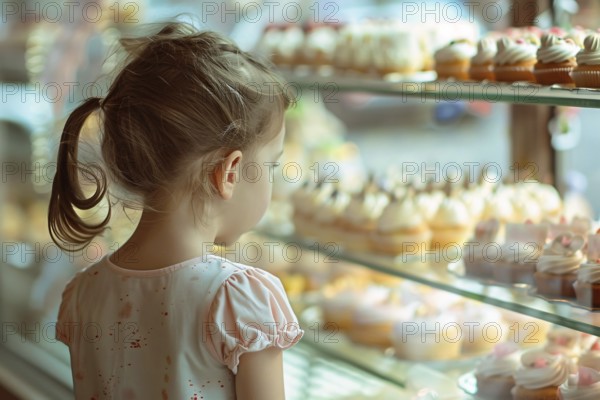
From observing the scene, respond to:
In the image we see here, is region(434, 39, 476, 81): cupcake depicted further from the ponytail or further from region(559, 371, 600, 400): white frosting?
the ponytail

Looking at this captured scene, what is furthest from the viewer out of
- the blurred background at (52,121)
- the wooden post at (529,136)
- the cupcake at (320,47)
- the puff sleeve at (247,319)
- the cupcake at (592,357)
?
the blurred background at (52,121)

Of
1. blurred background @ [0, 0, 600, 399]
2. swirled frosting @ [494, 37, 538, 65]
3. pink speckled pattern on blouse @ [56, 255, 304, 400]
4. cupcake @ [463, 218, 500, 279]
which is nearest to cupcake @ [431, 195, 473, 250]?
cupcake @ [463, 218, 500, 279]

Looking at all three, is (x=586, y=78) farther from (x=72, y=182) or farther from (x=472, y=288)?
(x=72, y=182)

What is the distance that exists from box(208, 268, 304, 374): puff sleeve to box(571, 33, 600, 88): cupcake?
66cm

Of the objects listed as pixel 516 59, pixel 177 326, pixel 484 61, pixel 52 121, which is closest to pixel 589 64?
pixel 516 59

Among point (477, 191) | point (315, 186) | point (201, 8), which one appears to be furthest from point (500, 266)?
point (201, 8)

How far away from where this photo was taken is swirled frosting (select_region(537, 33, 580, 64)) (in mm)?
1572

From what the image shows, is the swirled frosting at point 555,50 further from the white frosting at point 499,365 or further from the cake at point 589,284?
the white frosting at point 499,365

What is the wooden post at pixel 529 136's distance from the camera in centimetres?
220

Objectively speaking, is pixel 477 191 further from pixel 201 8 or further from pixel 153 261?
pixel 201 8

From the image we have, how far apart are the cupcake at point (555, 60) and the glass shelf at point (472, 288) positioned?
0.42 m

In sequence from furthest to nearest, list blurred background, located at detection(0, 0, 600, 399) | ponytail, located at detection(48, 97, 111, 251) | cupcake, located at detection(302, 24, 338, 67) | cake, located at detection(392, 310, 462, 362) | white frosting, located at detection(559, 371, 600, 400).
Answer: blurred background, located at detection(0, 0, 600, 399)
cupcake, located at detection(302, 24, 338, 67)
cake, located at detection(392, 310, 462, 362)
white frosting, located at detection(559, 371, 600, 400)
ponytail, located at detection(48, 97, 111, 251)

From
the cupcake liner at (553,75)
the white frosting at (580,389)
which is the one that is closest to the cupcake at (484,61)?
the cupcake liner at (553,75)

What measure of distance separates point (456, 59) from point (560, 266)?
1.81 feet
